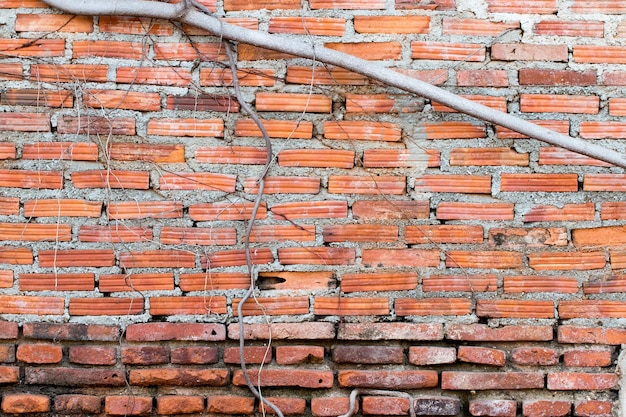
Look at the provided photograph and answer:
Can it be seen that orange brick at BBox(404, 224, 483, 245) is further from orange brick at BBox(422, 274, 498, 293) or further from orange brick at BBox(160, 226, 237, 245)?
orange brick at BBox(160, 226, 237, 245)

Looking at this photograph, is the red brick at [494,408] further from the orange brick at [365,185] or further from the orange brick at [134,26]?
the orange brick at [134,26]

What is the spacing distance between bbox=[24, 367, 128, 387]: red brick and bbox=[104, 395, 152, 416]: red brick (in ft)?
0.18

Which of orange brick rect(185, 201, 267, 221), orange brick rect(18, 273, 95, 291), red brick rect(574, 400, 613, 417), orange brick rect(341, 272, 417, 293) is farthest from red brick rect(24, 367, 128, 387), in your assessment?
red brick rect(574, 400, 613, 417)

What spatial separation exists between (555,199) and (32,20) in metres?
1.98

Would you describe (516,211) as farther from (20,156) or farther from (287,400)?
(20,156)

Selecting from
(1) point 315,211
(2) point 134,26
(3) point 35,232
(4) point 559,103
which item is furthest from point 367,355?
(2) point 134,26

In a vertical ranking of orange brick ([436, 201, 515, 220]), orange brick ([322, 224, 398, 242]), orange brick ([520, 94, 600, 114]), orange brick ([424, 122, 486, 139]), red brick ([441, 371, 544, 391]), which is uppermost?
orange brick ([520, 94, 600, 114])

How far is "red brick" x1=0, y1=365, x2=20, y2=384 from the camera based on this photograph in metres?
2.20

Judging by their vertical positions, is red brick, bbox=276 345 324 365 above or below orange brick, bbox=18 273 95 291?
below

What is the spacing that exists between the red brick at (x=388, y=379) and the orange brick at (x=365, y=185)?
2.11 ft

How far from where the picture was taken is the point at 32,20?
223cm

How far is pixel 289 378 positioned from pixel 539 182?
3.72 feet

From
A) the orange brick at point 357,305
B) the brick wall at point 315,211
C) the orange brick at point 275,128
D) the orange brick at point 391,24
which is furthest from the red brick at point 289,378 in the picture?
the orange brick at point 391,24

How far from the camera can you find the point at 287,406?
2207 mm
